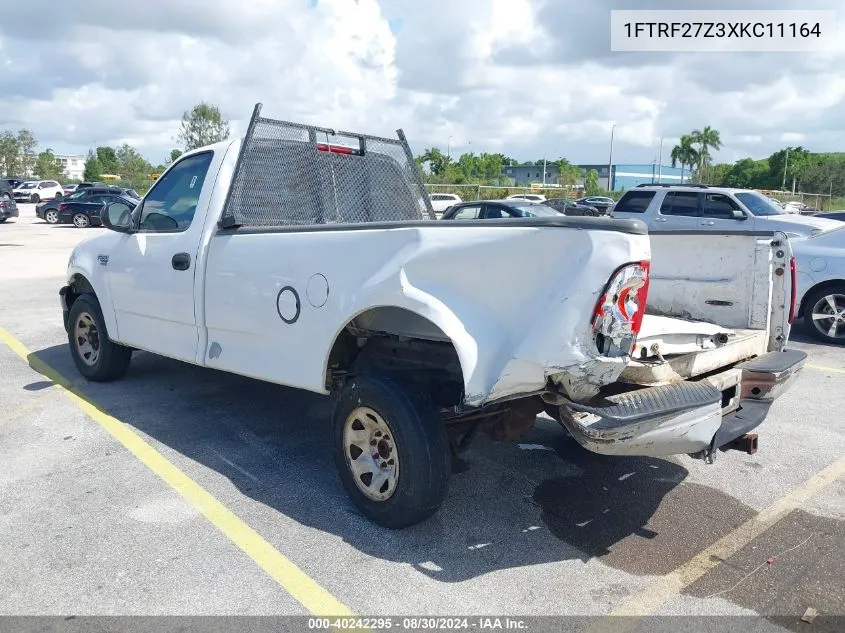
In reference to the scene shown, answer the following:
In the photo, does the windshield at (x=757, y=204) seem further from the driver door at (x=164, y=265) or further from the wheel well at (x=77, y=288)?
the wheel well at (x=77, y=288)

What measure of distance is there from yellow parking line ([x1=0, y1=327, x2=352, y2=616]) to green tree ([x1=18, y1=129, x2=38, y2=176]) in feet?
285

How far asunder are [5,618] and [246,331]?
1983 mm

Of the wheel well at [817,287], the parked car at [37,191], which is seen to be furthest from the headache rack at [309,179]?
the parked car at [37,191]

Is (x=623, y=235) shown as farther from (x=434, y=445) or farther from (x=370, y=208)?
(x=370, y=208)

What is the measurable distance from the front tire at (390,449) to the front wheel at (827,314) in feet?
23.4

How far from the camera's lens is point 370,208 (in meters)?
5.42

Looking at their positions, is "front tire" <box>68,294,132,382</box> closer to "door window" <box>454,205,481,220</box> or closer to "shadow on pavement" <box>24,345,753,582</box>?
"shadow on pavement" <box>24,345,753,582</box>

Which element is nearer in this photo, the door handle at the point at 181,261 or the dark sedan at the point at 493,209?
the door handle at the point at 181,261

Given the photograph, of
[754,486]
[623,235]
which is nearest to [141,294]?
[623,235]

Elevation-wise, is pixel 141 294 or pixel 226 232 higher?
pixel 226 232

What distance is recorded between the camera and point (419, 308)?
11.1ft

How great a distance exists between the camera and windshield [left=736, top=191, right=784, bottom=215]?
1375 centimetres

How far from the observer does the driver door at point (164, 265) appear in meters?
4.93

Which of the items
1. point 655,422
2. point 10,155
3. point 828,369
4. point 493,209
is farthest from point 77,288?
point 10,155
